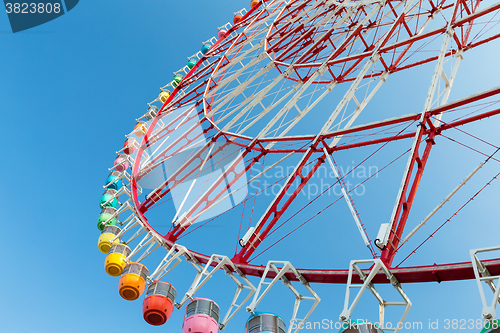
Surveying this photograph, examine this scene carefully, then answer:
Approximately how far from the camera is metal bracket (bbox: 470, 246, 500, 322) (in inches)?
258

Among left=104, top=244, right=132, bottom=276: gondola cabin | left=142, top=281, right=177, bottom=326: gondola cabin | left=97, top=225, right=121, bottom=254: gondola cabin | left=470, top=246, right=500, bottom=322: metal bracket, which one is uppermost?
left=97, top=225, right=121, bottom=254: gondola cabin

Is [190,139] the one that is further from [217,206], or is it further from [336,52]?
[336,52]

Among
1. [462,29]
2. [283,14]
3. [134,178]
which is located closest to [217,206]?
[134,178]

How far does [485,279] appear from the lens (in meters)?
7.24

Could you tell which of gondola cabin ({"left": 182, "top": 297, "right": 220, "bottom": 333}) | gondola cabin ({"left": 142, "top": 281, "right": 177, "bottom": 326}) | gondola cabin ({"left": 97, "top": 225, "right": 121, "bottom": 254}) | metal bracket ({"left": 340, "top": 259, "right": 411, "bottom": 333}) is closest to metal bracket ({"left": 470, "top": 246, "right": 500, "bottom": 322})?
metal bracket ({"left": 340, "top": 259, "right": 411, "bottom": 333})

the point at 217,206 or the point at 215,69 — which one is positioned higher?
the point at 215,69

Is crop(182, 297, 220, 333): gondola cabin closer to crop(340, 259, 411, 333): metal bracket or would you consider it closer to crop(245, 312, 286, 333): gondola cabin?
crop(245, 312, 286, 333): gondola cabin

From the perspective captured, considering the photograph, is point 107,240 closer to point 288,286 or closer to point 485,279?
point 288,286

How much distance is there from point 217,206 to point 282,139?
299 cm

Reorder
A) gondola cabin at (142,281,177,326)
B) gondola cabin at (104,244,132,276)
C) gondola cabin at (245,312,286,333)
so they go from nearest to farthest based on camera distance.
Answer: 1. gondola cabin at (245,312,286,333)
2. gondola cabin at (142,281,177,326)
3. gondola cabin at (104,244,132,276)

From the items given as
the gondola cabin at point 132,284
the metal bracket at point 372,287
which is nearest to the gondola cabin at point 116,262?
the gondola cabin at point 132,284

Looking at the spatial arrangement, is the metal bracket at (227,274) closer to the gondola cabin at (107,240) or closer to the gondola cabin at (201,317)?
the gondola cabin at (201,317)

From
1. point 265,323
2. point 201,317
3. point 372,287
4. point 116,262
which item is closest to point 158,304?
point 201,317

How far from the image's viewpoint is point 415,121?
10672 millimetres
